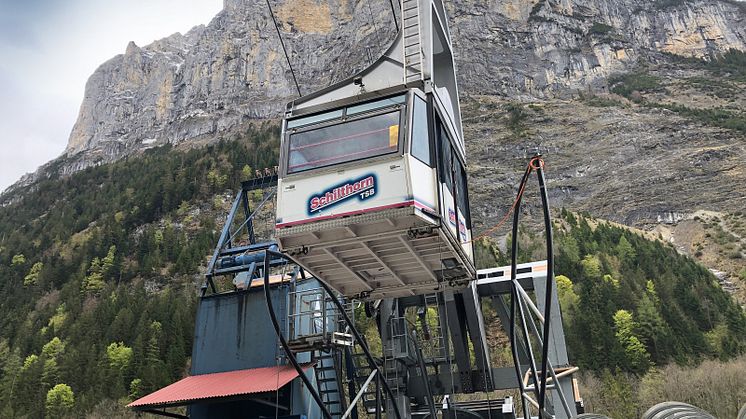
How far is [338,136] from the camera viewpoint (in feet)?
33.0

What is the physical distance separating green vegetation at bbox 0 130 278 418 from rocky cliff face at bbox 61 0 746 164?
2113cm

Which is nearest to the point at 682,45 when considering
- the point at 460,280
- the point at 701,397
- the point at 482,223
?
the point at 482,223

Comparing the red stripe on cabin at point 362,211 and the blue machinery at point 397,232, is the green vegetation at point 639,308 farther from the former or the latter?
the red stripe on cabin at point 362,211

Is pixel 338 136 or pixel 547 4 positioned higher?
pixel 547 4

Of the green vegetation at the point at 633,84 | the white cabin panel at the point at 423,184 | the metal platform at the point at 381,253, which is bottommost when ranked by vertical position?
the metal platform at the point at 381,253

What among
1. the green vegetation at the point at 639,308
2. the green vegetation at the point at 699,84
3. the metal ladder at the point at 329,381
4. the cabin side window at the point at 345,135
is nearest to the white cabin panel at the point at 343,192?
the cabin side window at the point at 345,135

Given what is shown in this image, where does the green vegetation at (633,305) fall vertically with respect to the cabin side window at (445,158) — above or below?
above

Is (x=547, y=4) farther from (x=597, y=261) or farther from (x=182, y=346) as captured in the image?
(x=182, y=346)

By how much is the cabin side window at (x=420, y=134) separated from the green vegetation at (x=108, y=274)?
4227 cm

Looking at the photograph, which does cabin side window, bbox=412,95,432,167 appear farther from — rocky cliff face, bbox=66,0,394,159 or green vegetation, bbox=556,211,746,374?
rocky cliff face, bbox=66,0,394,159

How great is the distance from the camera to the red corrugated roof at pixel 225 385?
14492mm

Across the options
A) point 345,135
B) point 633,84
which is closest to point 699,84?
point 633,84

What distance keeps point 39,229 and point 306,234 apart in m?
107

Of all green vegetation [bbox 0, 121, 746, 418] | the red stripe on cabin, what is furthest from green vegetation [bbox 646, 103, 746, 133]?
the red stripe on cabin
